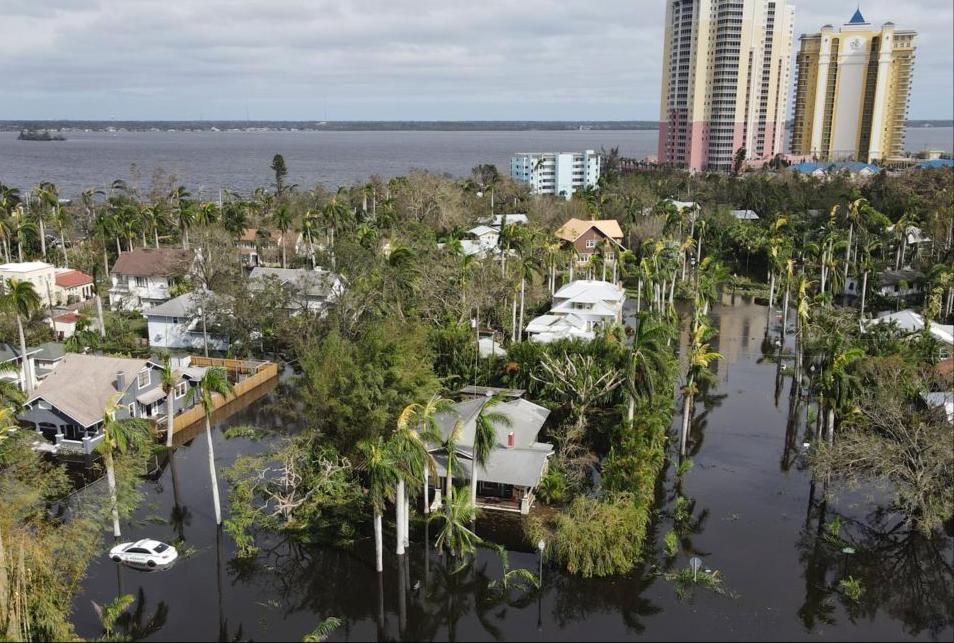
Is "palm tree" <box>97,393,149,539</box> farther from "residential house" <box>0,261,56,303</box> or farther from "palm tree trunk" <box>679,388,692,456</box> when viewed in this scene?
"residential house" <box>0,261,56,303</box>

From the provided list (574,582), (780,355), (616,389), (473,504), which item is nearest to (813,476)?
(616,389)

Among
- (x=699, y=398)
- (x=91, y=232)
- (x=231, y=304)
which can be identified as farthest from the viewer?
(x=91, y=232)

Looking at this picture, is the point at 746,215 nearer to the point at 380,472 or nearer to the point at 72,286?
the point at 72,286

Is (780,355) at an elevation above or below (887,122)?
below

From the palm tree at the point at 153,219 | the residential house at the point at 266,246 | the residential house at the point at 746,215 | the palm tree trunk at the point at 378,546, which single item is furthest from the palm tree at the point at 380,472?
the residential house at the point at 746,215

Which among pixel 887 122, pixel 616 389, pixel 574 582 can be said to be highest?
pixel 887 122

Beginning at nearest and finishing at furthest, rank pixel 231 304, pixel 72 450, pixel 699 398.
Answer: pixel 72 450, pixel 699 398, pixel 231 304

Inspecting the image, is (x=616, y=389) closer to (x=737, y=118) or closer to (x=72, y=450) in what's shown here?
(x=72, y=450)

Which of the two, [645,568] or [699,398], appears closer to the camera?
[645,568]
